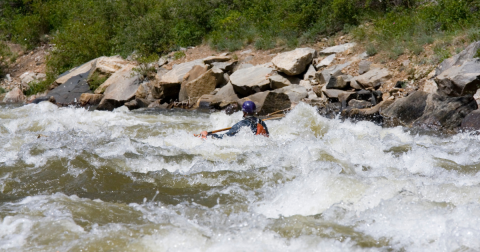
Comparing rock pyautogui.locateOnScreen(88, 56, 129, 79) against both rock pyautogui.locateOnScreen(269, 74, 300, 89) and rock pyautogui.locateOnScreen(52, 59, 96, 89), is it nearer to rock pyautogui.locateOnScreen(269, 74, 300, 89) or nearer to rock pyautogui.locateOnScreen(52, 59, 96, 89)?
rock pyautogui.locateOnScreen(52, 59, 96, 89)

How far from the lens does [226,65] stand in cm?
1234

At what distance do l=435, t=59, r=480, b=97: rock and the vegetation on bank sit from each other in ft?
5.51

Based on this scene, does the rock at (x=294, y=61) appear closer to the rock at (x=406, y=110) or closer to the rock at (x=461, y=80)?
the rock at (x=406, y=110)

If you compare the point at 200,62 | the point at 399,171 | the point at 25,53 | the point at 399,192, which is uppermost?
the point at 399,192

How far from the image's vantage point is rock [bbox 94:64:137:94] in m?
13.2

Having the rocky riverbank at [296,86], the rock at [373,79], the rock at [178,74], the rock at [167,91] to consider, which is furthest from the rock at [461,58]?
the rock at [167,91]

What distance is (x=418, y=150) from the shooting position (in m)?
5.73

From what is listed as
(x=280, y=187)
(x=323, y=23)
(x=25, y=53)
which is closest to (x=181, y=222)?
(x=280, y=187)

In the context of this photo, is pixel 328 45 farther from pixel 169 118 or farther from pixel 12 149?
pixel 12 149

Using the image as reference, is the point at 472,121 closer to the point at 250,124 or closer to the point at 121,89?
the point at 250,124

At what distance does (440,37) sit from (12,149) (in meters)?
8.92

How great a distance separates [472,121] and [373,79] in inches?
111

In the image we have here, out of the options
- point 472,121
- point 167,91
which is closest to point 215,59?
point 167,91

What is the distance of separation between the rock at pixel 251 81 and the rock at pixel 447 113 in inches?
161
